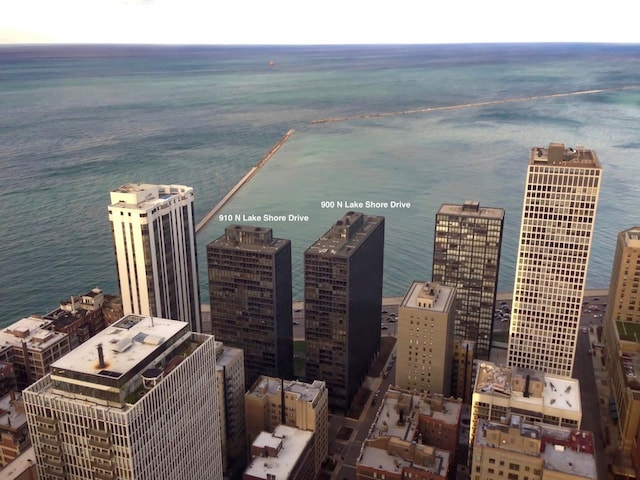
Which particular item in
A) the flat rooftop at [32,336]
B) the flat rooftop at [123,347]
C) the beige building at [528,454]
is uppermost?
the flat rooftop at [123,347]

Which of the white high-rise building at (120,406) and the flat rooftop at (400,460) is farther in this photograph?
the flat rooftop at (400,460)

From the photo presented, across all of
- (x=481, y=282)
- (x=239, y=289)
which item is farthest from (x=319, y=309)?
(x=481, y=282)

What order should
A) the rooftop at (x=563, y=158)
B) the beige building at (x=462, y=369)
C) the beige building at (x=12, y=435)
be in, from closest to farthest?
the beige building at (x=12, y=435), the rooftop at (x=563, y=158), the beige building at (x=462, y=369)

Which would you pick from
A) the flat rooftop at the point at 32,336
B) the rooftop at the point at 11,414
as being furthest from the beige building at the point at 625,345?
the flat rooftop at the point at 32,336

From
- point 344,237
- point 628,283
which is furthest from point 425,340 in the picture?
point 628,283

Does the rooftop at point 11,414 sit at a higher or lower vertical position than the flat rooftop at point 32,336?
lower

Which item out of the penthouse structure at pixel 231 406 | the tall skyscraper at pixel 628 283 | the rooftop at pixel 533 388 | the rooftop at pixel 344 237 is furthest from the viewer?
the tall skyscraper at pixel 628 283

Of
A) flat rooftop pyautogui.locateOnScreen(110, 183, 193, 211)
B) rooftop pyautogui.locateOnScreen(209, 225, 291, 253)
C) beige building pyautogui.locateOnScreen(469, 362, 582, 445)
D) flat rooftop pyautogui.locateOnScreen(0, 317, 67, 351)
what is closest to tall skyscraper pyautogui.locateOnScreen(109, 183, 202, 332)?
flat rooftop pyautogui.locateOnScreen(110, 183, 193, 211)

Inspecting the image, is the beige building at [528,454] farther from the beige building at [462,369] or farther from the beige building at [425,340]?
the beige building at [462,369]
